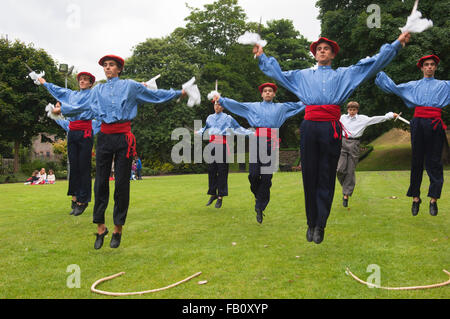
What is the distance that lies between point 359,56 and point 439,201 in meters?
17.5

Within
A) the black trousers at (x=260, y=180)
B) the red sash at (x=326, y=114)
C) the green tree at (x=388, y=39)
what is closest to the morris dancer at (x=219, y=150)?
the black trousers at (x=260, y=180)

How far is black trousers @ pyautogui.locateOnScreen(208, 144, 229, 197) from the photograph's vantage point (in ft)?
30.6

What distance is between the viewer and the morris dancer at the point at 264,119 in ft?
23.3

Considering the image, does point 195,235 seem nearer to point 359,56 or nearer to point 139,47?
point 359,56

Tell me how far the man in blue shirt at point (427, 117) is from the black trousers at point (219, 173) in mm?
4064

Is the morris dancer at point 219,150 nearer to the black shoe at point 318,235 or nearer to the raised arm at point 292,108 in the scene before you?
the raised arm at point 292,108

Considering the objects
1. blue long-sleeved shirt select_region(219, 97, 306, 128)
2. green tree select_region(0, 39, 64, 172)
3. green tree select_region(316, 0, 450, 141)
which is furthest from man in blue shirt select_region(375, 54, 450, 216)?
green tree select_region(0, 39, 64, 172)

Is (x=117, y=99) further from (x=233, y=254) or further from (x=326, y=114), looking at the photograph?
Answer: (x=326, y=114)

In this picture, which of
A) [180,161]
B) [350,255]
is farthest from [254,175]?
[180,161]

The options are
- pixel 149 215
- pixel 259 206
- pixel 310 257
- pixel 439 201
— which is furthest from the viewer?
pixel 439 201

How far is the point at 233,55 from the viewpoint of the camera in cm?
3584

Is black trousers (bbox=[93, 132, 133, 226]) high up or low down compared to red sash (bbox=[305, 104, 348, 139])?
down

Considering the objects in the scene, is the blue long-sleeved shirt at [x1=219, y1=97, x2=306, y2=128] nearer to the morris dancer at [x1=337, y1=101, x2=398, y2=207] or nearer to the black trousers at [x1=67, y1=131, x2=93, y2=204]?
the morris dancer at [x1=337, y1=101, x2=398, y2=207]

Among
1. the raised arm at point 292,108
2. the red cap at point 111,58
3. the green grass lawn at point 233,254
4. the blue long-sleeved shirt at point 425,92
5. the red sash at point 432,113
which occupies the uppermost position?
the red cap at point 111,58
